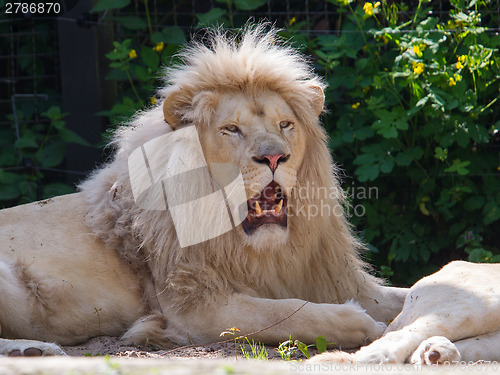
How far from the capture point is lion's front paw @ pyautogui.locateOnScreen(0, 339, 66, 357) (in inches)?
120

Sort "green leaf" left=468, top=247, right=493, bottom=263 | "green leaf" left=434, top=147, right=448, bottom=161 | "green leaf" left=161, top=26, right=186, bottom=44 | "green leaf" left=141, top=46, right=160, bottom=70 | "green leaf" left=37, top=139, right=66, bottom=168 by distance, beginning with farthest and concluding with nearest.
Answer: "green leaf" left=37, top=139, right=66, bottom=168 → "green leaf" left=161, top=26, right=186, bottom=44 → "green leaf" left=141, top=46, right=160, bottom=70 → "green leaf" left=434, top=147, right=448, bottom=161 → "green leaf" left=468, top=247, right=493, bottom=263

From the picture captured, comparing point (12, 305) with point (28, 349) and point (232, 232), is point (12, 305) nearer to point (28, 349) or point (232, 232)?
point (28, 349)

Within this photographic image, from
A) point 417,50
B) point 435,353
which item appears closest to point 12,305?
point 435,353

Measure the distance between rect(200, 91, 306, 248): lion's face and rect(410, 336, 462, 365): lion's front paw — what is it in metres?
1.01

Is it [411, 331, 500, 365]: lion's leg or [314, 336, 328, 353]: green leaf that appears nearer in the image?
[411, 331, 500, 365]: lion's leg

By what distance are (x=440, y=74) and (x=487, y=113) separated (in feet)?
1.52

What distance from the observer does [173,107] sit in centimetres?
363

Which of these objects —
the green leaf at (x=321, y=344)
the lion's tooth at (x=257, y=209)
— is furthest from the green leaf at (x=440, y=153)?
the green leaf at (x=321, y=344)

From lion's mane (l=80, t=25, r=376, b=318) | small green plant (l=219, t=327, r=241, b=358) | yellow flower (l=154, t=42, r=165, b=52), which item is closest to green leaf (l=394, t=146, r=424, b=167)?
lion's mane (l=80, t=25, r=376, b=318)

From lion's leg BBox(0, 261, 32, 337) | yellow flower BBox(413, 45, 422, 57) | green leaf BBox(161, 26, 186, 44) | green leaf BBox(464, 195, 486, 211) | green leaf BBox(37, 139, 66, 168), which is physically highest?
green leaf BBox(161, 26, 186, 44)

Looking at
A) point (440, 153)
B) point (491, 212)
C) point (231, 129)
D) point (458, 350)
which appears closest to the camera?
point (458, 350)

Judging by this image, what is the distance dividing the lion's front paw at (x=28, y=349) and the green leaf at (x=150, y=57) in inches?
105

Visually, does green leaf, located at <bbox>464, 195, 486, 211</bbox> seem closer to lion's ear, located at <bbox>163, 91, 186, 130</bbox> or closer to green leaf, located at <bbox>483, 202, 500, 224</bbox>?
green leaf, located at <bbox>483, 202, 500, 224</bbox>

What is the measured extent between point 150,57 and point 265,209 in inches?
88.4
